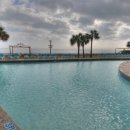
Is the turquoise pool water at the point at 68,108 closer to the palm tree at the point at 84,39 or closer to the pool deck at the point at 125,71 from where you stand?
the pool deck at the point at 125,71

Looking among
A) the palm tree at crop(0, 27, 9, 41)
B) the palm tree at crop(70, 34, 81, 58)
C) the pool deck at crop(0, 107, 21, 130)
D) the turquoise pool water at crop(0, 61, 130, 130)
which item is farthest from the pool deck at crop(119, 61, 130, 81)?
the palm tree at crop(0, 27, 9, 41)

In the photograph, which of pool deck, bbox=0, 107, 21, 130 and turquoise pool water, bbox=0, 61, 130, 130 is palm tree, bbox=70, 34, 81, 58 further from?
pool deck, bbox=0, 107, 21, 130

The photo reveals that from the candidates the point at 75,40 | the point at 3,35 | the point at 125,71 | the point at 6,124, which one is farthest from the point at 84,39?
the point at 6,124

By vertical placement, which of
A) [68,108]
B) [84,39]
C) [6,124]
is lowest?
[68,108]

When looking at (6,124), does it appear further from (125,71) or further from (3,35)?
(3,35)

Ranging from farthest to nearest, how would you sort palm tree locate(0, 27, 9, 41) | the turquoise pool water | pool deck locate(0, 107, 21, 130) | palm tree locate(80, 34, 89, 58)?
palm tree locate(80, 34, 89, 58) → palm tree locate(0, 27, 9, 41) → the turquoise pool water → pool deck locate(0, 107, 21, 130)

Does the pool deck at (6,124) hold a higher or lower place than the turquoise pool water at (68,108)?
higher

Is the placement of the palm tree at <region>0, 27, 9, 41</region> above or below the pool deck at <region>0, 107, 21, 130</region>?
above

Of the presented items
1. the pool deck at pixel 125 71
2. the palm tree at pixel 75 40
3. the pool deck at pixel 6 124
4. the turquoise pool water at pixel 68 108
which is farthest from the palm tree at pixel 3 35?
the pool deck at pixel 6 124

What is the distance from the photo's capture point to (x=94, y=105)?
27.5 feet

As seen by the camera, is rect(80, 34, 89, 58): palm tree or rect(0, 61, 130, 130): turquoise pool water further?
rect(80, 34, 89, 58): palm tree

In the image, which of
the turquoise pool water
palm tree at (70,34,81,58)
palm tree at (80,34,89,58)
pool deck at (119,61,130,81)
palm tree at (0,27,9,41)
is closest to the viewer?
the turquoise pool water

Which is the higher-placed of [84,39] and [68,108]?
[84,39]

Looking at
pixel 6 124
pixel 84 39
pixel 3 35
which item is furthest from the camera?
pixel 84 39
